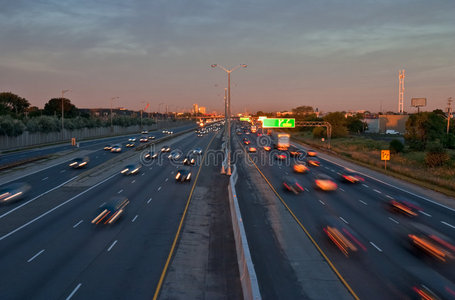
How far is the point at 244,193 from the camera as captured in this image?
31.6 m

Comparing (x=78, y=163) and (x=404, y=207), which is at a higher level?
(x=78, y=163)

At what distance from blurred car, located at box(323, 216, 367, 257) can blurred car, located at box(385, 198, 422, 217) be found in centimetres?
778

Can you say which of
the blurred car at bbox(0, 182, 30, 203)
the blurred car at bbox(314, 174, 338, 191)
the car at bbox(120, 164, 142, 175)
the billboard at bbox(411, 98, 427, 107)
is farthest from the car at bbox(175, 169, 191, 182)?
the billboard at bbox(411, 98, 427, 107)

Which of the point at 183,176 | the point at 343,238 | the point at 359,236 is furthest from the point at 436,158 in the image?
the point at 343,238

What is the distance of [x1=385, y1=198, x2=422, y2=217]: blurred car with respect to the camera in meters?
24.0

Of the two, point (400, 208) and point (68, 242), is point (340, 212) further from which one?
point (68, 242)

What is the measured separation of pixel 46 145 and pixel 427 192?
236 ft

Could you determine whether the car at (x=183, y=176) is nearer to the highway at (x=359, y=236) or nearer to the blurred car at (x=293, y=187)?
the highway at (x=359, y=236)

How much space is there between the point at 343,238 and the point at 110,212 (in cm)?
1493

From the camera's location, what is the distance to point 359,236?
19125 mm

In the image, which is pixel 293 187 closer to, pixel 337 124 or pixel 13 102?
pixel 337 124

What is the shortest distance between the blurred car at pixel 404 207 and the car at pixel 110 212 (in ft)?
66.7

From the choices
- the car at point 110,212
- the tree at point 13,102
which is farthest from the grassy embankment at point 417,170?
the tree at point 13,102

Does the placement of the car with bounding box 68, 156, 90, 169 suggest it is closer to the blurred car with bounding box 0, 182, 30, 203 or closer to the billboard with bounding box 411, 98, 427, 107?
the blurred car with bounding box 0, 182, 30, 203
